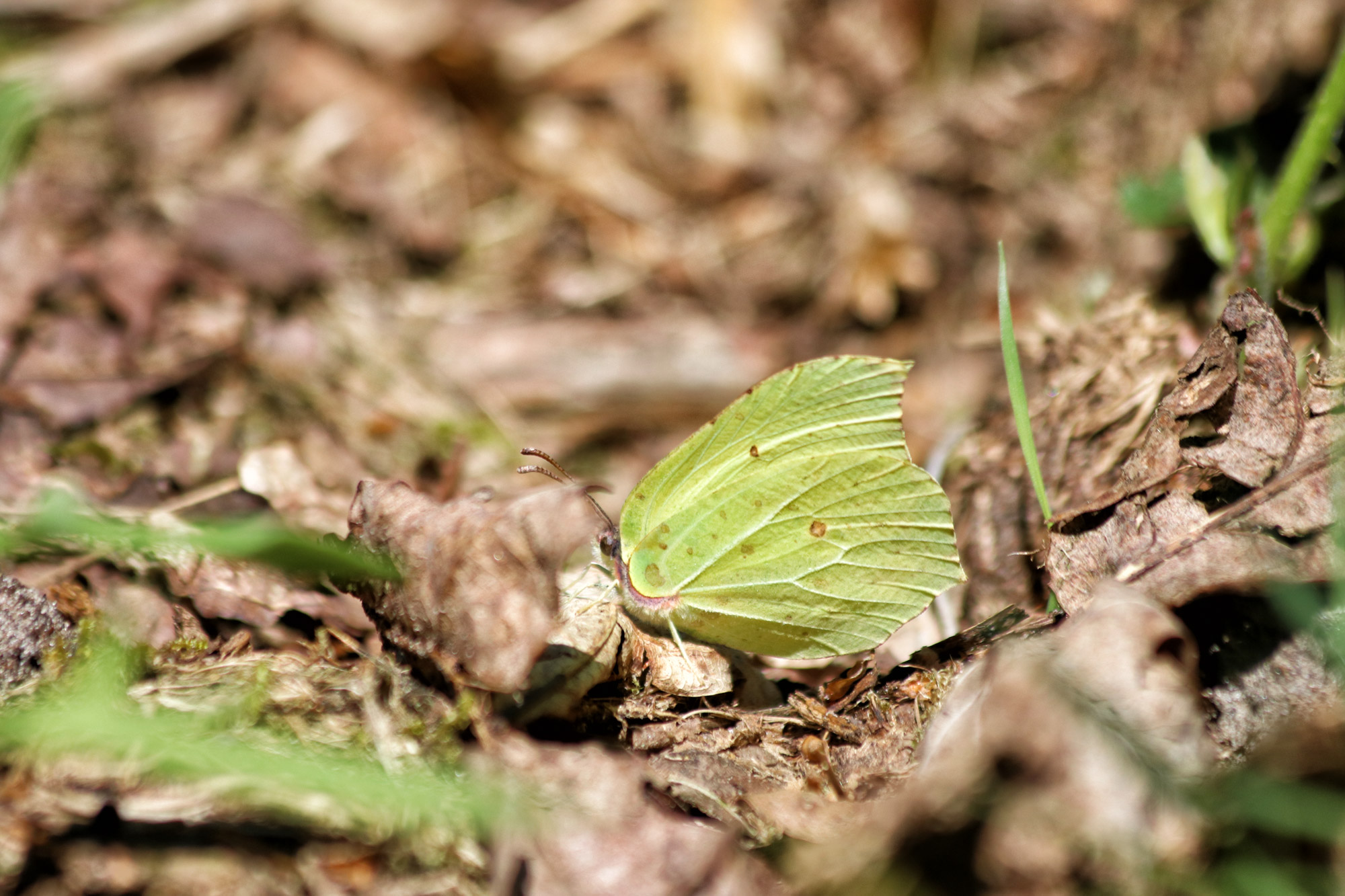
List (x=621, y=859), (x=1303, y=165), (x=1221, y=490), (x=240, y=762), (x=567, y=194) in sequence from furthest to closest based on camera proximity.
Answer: (x=567, y=194) < (x=1303, y=165) < (x=1221, y=490) < (x=621, y=859) < (x=240, y=762)

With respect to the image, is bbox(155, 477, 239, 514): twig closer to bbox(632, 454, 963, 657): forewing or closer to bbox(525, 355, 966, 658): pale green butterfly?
bbox(525, 355, 966, 658): pale green butterfly

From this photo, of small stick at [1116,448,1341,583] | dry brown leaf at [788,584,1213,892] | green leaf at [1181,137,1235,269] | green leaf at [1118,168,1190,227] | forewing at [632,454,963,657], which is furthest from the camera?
green leaf at [1118,168,1190,227]

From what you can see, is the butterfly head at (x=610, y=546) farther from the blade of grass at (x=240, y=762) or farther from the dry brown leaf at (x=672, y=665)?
the blade of grass at (x=240, y=762)

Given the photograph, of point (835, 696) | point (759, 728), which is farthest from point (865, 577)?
point (759, 728)

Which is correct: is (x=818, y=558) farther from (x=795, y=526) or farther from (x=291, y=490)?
(x=291, y=490)

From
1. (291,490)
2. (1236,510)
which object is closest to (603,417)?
(291,490)

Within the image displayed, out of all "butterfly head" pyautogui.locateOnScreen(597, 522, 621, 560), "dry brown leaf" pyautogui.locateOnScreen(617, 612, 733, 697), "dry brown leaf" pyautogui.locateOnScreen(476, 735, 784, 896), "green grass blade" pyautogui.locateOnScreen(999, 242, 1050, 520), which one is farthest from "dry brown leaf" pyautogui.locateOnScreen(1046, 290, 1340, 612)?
"butterfly head" pyautogui.locateOnScreen(597, 522, 621, 560)

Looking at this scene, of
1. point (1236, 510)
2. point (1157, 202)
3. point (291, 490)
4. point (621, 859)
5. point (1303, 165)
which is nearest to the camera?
point (621, 859)

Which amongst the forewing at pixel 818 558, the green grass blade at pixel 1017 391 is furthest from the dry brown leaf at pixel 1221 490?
the forewing at pixel 818 558
